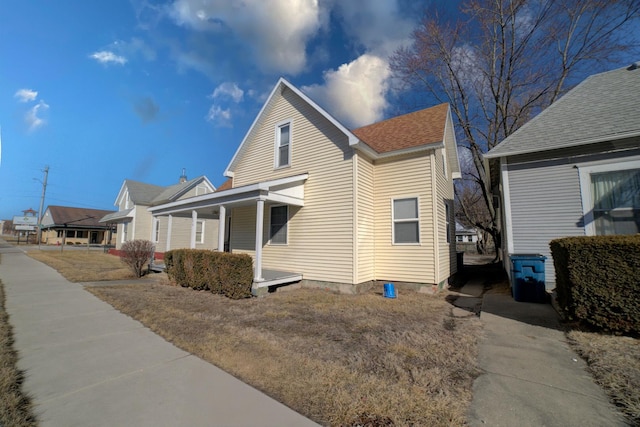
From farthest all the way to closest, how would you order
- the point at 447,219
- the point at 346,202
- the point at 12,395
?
the point at 447,219 → the point at 346,202 → the point at 12,395

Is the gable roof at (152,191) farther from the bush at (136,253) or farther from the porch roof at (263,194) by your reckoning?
the porch roof at (263,194)

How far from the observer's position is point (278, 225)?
10898 millimetres

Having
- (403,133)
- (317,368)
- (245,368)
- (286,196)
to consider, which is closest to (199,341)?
(245,368)

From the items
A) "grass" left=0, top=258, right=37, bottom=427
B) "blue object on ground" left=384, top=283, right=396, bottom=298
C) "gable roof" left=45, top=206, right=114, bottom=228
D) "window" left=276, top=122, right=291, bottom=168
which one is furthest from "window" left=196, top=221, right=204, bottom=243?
"gable roof" left=45, top=206, right=114, bottom=228

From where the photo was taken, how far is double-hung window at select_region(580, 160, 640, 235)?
657 centimetres

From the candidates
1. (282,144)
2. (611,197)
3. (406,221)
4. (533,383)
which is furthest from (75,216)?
(611,197)

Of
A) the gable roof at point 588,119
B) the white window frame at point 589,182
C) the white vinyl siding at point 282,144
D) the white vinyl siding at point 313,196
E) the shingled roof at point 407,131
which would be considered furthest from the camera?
the white vinyl siding at point 282,144

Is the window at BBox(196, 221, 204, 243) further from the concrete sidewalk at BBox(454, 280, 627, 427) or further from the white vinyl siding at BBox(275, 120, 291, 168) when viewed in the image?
the concrete sidewalk at BBox(454, 280, 627, 427)

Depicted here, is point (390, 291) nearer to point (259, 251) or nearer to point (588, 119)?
point (259, 251)

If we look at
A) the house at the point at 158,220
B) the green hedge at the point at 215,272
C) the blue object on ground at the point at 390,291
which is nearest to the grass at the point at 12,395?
the green hedge at the point at 215,272

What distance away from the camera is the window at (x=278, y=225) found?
419 inches

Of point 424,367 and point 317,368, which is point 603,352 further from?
point 317,368

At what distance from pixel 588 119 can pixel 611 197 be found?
2325mm

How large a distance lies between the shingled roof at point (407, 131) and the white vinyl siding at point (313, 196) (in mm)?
1544
